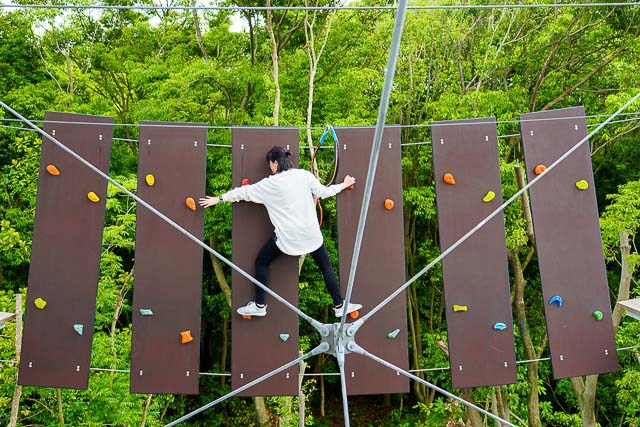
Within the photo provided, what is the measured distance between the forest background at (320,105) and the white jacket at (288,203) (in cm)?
307

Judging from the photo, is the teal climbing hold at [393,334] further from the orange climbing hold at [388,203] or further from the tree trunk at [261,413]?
the tree trunk at [261,413]

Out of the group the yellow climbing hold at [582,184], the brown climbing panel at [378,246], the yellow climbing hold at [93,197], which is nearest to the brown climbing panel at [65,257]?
the yellow climbing hold at [93,197]

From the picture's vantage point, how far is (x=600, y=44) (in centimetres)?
834

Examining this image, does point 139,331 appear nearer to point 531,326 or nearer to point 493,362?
point 493,362

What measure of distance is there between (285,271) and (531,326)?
7312 millimetres

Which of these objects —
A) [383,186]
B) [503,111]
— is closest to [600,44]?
[503,111]

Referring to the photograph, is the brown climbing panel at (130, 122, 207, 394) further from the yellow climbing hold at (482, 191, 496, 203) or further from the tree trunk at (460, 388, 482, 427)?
the tree trunk at (460, 388, 482, 427)

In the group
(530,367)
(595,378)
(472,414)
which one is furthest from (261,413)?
(595,378)

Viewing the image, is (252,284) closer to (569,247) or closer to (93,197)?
(93,197)

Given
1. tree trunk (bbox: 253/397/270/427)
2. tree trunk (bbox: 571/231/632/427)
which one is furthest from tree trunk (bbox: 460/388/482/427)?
tree trunk (bbox: 253/397/270/427)

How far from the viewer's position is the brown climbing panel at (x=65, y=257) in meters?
3.44

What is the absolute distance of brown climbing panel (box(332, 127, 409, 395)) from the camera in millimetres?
3518

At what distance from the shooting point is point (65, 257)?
350 cm

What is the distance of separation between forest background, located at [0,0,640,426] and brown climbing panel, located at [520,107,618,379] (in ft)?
8.87
